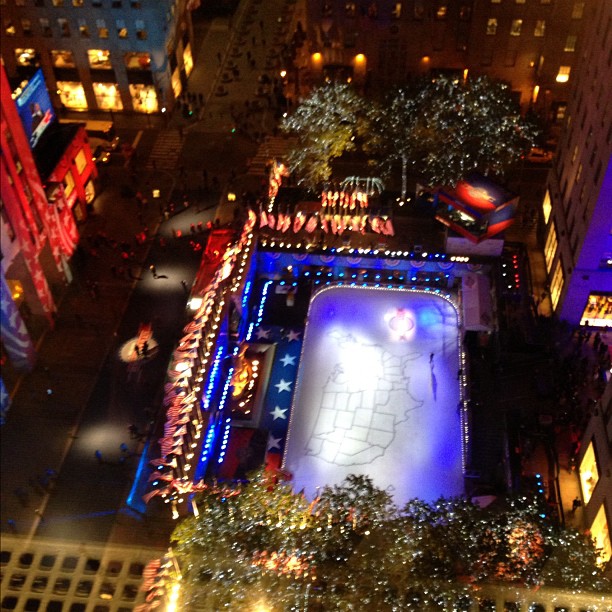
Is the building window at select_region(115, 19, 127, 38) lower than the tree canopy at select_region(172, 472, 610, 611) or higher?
higher

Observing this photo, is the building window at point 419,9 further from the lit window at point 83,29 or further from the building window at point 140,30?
Result: the lit window at point 83,29

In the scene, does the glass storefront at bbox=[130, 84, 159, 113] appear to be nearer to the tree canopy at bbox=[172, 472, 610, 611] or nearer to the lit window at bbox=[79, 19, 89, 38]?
the lit window at bbox=[79, 19, 89, 38]

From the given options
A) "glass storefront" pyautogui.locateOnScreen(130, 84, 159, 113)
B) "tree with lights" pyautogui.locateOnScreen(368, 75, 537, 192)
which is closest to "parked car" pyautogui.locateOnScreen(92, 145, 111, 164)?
"glass storefront" pyautogui.locateOnScreen(130, 84, 159, 113)

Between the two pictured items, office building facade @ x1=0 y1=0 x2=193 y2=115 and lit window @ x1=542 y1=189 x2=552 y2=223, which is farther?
office building facade @ x1=0 y1=0 x2=193 y2=115

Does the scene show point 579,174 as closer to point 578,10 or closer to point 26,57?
point 578,10

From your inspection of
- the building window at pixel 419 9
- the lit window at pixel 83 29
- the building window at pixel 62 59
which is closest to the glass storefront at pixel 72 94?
the building window at pixel 62 59

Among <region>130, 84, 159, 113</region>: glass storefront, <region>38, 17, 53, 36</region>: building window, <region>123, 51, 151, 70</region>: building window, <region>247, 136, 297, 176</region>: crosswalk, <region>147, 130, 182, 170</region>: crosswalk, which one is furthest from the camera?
<region>130, 84, 159, 113</region>: glass storefront
